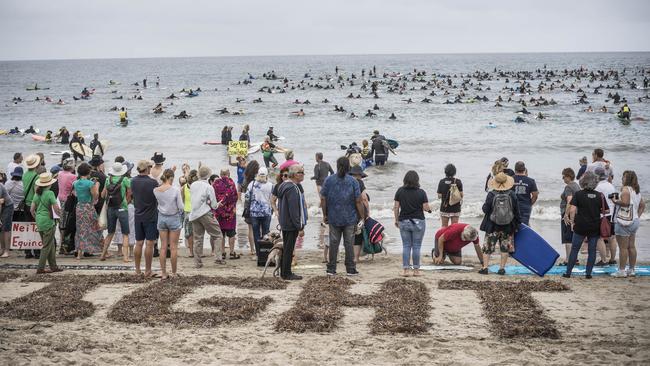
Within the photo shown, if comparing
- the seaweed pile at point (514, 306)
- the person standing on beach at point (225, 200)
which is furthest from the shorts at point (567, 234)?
the person standing on beach at point (225, 200)

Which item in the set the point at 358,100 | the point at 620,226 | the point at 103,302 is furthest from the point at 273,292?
the point at 358,100

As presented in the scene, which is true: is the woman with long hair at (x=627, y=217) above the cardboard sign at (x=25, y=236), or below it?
above

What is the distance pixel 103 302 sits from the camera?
27.3 feet

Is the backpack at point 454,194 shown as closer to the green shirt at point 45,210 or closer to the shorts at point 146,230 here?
the shorts at point 146,230

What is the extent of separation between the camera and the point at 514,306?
8023 mm

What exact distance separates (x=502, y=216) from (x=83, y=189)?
6442mm

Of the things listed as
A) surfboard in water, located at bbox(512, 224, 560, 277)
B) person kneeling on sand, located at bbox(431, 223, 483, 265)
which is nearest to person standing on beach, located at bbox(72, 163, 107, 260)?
person kneeling on sand, located at bbox(431, 223, 483, 265)

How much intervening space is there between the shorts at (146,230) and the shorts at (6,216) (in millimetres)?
3212

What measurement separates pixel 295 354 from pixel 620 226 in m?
5.56

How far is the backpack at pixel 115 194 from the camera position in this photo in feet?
35.8

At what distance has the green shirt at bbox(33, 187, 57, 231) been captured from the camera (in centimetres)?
998

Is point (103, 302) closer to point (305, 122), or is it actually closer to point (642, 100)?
point (305, 122)

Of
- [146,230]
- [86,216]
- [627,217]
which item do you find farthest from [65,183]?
[627,217]

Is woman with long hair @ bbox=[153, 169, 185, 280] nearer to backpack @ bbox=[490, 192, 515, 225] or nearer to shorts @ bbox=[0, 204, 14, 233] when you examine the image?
shorts @ bbox=[0, 204, 14, 233]
